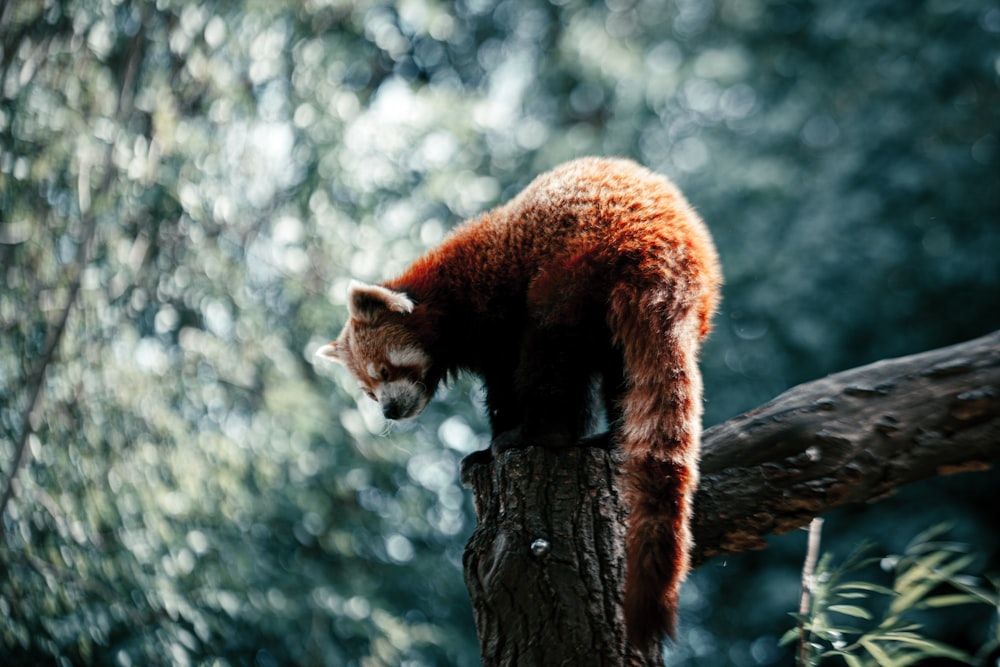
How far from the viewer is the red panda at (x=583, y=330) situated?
62.4 inches

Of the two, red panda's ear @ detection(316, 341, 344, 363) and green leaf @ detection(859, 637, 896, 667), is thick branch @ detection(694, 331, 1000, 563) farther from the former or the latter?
red panda's ear @ detection(316, 341, 344, 363)

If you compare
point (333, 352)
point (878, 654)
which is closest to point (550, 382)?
point (878, 654)

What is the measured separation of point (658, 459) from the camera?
1603 mm

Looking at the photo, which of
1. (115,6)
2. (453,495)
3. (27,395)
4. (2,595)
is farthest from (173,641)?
(115,6)

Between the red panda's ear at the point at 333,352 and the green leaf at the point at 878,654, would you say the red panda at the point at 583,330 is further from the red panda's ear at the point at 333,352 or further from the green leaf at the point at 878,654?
the green leaf at the point at 878,654

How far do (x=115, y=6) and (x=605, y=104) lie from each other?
3301 millimetres

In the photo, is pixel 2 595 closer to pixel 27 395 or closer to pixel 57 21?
pixel 27 395

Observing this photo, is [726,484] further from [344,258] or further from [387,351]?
[344,258]

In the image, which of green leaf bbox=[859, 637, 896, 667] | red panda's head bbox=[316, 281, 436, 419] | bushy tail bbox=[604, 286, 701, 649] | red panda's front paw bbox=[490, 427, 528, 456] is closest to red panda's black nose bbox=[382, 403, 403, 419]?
red panda's head bbox=[316, 281, 436, 419]

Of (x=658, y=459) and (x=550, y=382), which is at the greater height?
(x=550, y=382)

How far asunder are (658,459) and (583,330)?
47 centimetres

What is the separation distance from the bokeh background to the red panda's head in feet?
1.31

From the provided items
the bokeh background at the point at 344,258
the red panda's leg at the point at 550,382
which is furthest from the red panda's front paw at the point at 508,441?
the bokeh background at the point at 344,258

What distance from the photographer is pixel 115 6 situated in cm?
335
